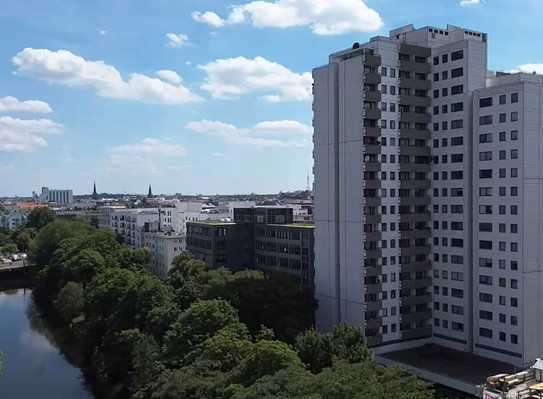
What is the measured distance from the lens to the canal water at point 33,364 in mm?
43875

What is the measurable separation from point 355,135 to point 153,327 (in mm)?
19444

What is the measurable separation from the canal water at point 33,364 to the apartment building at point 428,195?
19.6 metres

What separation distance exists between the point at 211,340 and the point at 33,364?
2437 cm

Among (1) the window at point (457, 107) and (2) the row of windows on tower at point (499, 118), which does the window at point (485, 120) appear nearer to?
(2) the row of windows on tower at point (499, 118)

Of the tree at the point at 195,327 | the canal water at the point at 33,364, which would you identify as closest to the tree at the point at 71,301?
the canal water at the point at 33,364

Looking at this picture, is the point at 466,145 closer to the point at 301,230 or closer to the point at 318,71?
the point at 318,71

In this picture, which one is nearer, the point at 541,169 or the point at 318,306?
the point at 541,169

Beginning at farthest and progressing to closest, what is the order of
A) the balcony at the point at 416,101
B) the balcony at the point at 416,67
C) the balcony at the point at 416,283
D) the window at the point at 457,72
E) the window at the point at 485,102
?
1. the balcony at the point at 416,283
2. the balcony at the point at 416,101
3. the balcony at the point at 416,67
4. the window at the point at 457,72
5. the window at the point at 485,102

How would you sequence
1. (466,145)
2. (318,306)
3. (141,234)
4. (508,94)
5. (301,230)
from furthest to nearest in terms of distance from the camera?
(141,234), (301,230), (318,306), (466,145), (508,94)

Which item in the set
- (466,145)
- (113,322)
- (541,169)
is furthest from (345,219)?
(113,322)

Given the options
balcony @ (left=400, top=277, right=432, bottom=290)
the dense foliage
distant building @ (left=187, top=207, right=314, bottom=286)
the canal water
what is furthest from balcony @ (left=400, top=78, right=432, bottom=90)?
the canal water

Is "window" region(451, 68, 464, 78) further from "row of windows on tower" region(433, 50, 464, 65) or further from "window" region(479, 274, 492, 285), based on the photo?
"window" region(479, 274, 492, 285)

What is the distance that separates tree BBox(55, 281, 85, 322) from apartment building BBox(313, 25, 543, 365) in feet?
84.1

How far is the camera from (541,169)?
Answer: 40.1 meters
